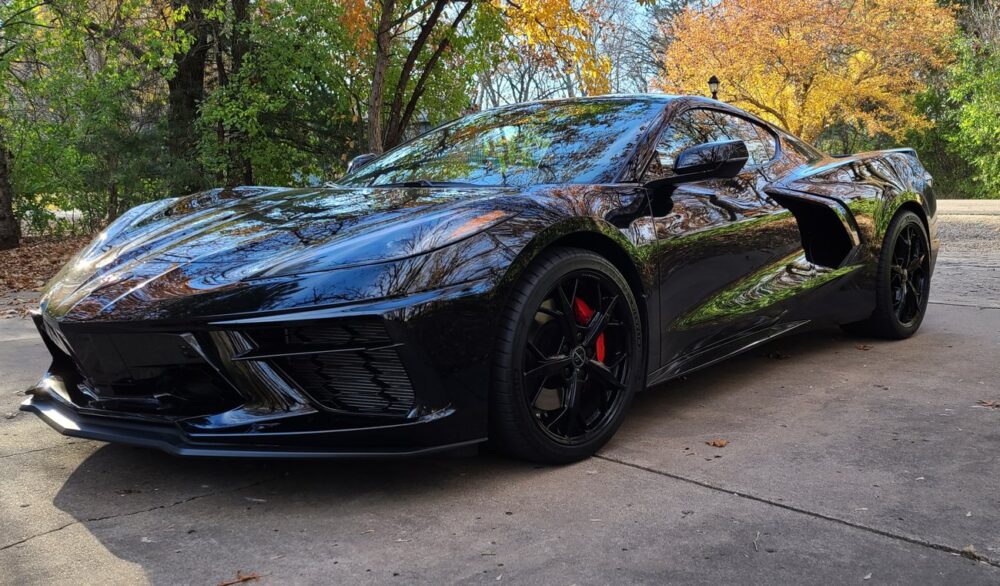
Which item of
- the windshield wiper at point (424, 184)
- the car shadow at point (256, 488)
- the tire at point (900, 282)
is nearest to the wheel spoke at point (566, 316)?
the car shadow at point (256, 488)

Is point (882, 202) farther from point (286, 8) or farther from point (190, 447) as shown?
point (286, 8)

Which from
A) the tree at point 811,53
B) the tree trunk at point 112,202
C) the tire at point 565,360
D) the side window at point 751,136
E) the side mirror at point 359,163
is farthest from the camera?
the tree at point 811,53

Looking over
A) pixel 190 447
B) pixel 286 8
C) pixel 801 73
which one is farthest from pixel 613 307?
pixel 801 73

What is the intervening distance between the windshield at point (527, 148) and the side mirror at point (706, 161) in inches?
8.4

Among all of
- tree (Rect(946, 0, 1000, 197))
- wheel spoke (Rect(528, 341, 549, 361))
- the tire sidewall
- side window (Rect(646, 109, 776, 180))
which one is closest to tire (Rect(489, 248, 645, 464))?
wheel spoke (Rect(528, 341, 549, 361))

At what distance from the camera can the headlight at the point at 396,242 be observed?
247cm

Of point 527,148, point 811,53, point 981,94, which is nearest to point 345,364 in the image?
point 527,148

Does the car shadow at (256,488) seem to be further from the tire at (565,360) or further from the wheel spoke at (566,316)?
the wheel spoke at (566,316)

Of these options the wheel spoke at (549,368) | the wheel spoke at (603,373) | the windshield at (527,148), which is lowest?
the wheel spoke at (603,373)

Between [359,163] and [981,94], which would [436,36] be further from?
[981,94]

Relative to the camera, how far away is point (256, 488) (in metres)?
2.73

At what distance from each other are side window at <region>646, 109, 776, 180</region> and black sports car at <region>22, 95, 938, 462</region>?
0.04ft

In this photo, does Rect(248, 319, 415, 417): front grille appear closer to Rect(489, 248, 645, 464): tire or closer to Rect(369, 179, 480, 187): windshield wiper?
Rect(489, 248, 645, 464): tire

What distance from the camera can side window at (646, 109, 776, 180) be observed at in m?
3.46
